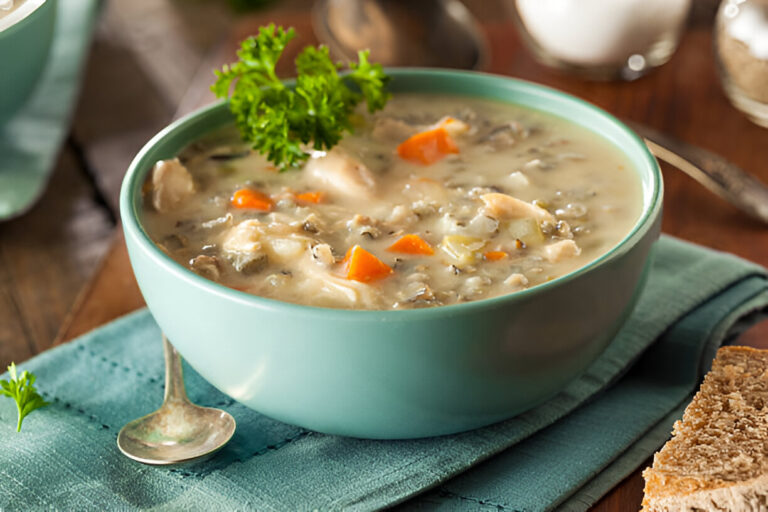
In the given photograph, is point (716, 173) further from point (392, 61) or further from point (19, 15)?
point (19, 15)

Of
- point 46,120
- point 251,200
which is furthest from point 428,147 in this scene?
point 46,120

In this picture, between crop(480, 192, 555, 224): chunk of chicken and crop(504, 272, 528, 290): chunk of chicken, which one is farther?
crop(480, 192, 555, 224): chunk of chicken

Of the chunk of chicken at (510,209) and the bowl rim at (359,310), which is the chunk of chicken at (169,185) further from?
the chunk of chicken at (510,209)

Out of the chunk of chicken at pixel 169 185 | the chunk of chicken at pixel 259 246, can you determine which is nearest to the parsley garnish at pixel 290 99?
the chunk of chicken at pixel 169 185

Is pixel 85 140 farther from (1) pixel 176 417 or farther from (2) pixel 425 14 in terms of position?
(1) pixel 176 417

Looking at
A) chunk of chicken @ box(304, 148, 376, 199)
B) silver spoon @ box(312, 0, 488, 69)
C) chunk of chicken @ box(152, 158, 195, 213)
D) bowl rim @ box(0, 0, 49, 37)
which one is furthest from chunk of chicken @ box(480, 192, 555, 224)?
silver spoon @ box(312, 0, 488, 69)

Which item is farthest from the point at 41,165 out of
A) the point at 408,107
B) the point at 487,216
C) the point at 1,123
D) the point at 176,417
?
the point at 487,216

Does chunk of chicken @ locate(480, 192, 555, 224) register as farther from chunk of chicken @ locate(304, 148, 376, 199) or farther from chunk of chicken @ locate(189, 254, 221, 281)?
chunk of chicken @ locate(189, 254, 221, 281)
